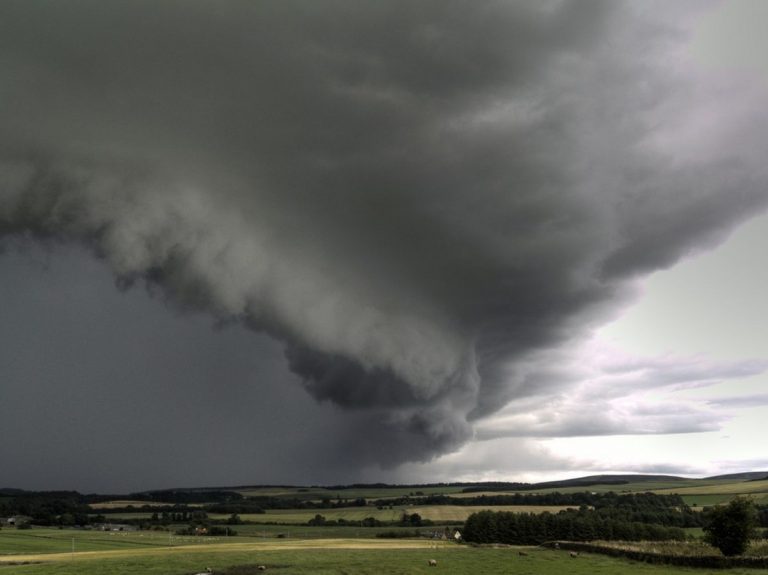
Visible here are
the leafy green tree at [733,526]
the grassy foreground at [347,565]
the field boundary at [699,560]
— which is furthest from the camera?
the leafy green tree at [733,526]

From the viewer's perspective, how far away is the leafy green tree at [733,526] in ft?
257

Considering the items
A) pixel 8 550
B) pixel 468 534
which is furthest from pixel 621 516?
pixel 8 550

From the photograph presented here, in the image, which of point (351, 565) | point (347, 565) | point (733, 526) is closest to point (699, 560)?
point (733, 526)

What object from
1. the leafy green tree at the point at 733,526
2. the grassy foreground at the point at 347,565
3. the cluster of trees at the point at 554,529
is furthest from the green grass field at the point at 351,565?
the cluster of trees at the point at 554,529

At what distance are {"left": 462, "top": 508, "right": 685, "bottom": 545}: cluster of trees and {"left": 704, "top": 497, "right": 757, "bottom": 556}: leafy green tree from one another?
5730 cm

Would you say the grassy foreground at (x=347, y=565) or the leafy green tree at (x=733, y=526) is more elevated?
the leafy green tree at (x=733, y=526)

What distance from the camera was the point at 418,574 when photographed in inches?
2862

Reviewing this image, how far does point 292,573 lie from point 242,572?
8.34 m

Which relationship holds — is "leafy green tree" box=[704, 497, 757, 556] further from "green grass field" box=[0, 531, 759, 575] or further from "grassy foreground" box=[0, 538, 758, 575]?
"grassy foreground" box=[0, 538, 758, 575]

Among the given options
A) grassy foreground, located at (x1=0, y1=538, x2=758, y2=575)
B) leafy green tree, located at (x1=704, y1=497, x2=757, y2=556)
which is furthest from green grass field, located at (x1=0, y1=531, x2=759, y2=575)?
leafy green tree, located at (x1=704, y1=497, x2=757, y2=556)

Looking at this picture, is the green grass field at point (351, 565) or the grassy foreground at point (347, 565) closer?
the green grass field at point (351, 565)

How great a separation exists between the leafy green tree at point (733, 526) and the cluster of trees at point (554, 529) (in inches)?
2256

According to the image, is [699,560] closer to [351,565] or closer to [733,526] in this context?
[733,526]

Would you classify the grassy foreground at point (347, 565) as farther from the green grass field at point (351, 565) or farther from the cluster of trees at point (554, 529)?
the cluster of trees at point (554, 529)
